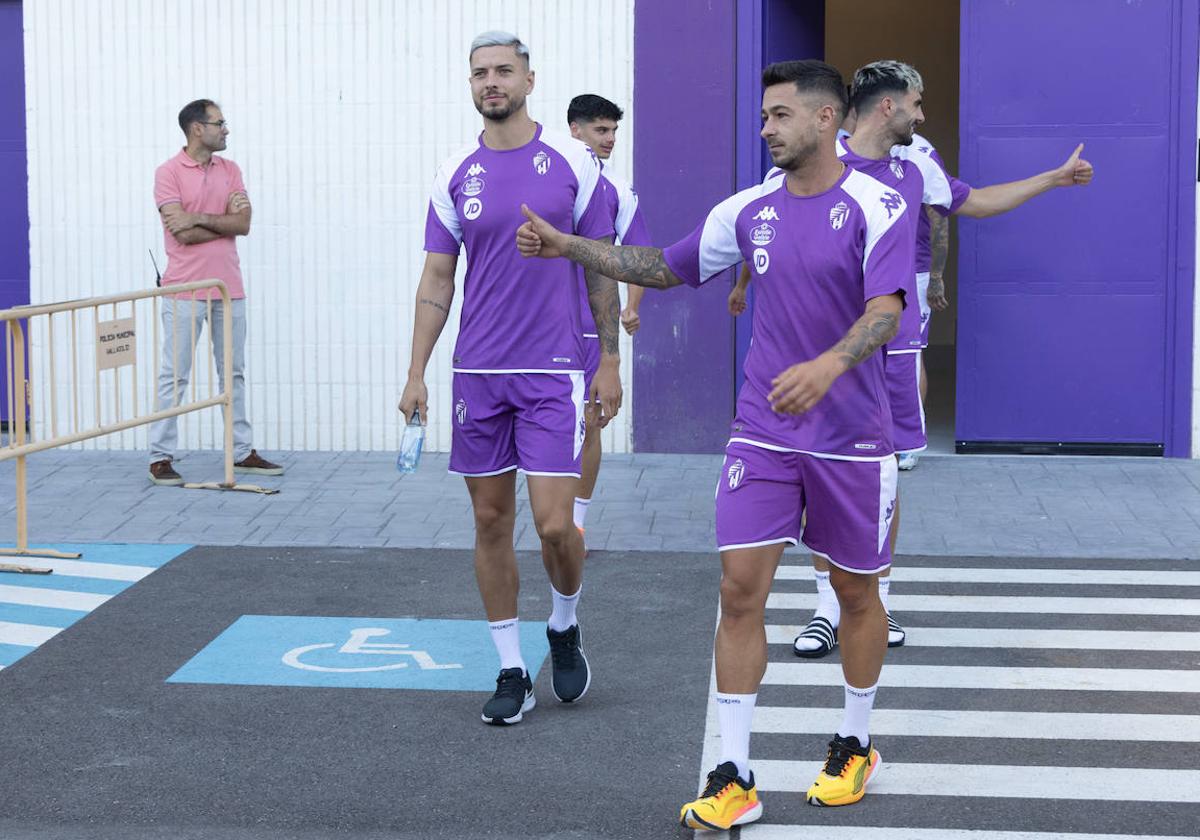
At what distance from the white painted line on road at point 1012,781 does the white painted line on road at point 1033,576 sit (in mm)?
2665

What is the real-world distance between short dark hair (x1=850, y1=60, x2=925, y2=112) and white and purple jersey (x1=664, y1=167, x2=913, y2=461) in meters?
1.57

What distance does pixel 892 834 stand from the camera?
212 inches

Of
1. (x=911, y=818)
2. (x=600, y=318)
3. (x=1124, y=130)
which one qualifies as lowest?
(x=911, y=818)

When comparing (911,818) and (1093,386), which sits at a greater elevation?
(1093,386)

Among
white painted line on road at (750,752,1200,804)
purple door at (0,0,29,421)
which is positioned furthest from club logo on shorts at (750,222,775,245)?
purple door at (0,0,29,421)

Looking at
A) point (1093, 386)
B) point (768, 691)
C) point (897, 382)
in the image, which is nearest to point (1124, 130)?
point (1093, 386)

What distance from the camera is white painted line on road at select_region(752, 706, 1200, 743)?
6.31 m

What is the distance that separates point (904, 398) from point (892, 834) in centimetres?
228

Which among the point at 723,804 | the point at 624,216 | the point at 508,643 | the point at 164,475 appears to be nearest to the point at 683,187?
the point at 164,475

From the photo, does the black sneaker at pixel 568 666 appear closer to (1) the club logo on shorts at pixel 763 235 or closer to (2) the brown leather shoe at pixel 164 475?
(1) the club logo on shorts at pixel 763 235

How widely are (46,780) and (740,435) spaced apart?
8.10 feet

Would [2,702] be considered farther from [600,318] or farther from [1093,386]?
[1093,386]

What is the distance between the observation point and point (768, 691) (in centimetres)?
684

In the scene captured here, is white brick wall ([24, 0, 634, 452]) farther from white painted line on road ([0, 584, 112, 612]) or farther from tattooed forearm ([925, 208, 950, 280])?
white painted line on road ([0, 584, 112, 612])
